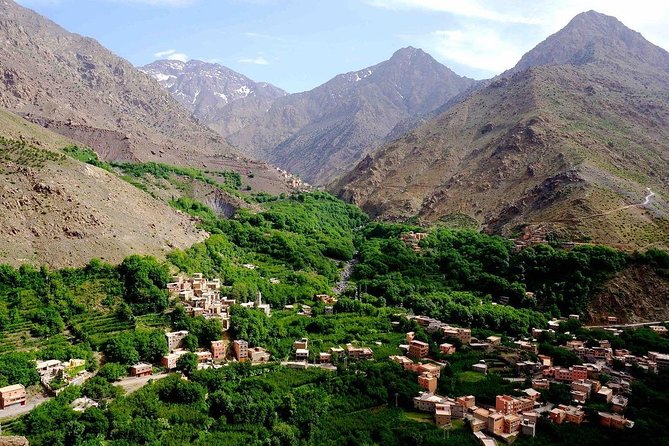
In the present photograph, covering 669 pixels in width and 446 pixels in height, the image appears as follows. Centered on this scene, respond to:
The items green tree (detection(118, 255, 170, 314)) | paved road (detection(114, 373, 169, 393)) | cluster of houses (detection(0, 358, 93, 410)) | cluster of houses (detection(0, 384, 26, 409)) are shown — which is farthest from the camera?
green tree (detection(118, 255, 170, 314))

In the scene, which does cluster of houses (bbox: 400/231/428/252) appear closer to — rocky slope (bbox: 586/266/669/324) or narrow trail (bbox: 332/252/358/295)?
narrow trail (bbox: 332/252/358/295)

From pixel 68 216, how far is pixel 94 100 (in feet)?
354

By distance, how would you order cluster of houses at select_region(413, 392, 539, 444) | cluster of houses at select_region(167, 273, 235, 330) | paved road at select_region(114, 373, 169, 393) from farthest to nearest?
1. cluster of houses at select_region(167, 273, 235, 330)
2. paved road at select_region(114, 373, 169, 393)
3. cluster of houses at select_region(413, 392, 539, 444)

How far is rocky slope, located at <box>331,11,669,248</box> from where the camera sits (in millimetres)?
72500

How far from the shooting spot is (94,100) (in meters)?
143

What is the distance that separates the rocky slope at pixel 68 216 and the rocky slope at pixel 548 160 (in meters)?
45.5

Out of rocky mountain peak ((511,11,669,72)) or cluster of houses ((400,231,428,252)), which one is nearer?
cluster of houses ((400,231,428,252))

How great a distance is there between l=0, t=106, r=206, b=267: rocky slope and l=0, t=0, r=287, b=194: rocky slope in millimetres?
55716

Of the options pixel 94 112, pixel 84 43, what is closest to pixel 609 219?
pixel 94 112

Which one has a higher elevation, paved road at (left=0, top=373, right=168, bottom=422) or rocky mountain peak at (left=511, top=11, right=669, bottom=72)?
rocky mountain peak at (left=511, top=11, right=669, bottom=72)

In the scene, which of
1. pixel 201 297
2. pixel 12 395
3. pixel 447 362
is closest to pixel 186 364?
pixel 201 297

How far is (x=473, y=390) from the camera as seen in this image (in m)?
37.8

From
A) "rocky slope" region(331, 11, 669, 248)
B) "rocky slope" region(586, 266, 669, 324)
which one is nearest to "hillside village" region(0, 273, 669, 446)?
"rocky slope" region(586, 266, 669, 324)

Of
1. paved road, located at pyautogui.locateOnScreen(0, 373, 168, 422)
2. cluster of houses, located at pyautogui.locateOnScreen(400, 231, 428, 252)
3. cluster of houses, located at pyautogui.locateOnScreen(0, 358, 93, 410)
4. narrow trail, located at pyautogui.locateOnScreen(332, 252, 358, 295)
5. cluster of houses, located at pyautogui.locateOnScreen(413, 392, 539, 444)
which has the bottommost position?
cluster of houses, located at pyautogui.locateOnScreen(413, 392, 539, 444)
